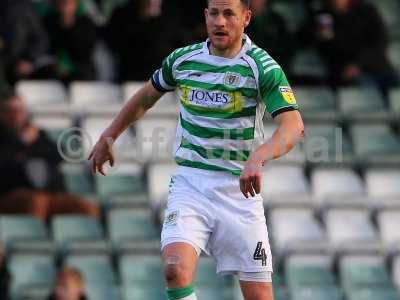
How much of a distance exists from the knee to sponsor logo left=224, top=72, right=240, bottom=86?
112 centimetres

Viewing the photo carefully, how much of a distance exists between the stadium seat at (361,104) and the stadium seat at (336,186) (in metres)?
0.77

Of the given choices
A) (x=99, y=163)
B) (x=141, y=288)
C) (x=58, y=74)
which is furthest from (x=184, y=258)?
(x=58, y=74)

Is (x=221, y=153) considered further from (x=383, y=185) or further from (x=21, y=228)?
(x=383, y=185)

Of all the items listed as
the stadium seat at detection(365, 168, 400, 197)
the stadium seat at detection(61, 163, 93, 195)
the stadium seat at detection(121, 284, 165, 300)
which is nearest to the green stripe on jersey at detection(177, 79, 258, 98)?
the stadium seat at detection(121, 284, 165, 300)

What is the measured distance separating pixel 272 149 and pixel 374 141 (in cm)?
663

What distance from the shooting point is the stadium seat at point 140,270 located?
1257 centimetres

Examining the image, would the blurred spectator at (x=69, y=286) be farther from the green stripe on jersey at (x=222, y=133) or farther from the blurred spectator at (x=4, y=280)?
the green stripe on jersey at (x=222, y=133)

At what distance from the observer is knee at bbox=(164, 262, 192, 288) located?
8188mm

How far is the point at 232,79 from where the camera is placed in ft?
27.8

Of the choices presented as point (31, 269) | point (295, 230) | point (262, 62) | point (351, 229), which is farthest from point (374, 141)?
point (262, 62)

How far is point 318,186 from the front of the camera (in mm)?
13867

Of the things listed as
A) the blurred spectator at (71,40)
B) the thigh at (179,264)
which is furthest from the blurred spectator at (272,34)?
the thigh at (179,264)

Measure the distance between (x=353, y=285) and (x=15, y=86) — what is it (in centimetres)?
380

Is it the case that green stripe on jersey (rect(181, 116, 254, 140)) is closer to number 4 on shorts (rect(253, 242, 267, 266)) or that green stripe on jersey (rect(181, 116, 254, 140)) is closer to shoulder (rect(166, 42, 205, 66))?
shoulder (rect(166, 42, 205, 66))
